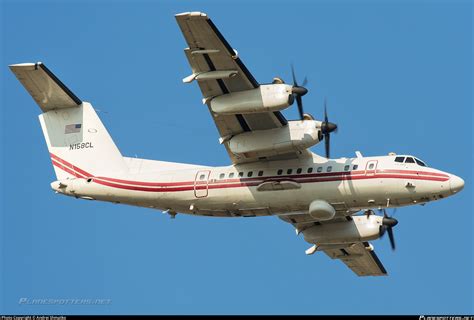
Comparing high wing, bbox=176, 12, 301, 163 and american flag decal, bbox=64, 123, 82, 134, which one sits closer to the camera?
high wing, bbox=176, 12, 301, 163

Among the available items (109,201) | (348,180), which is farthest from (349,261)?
(109,201)

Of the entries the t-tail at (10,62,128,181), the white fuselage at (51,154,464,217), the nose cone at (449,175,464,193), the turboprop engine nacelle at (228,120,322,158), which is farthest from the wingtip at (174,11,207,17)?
the nose cone at (449,175,464,193)

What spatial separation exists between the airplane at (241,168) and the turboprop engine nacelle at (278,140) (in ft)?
0.11

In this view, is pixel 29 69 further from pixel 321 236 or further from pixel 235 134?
pixel 321 236

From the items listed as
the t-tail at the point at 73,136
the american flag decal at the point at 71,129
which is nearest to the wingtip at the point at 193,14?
the t-tail at the point at 73,136

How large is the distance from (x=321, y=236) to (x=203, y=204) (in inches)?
195

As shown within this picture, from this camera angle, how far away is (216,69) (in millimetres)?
28719

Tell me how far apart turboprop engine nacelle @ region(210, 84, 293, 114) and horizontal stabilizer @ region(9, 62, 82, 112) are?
Answer: 6.22 metres

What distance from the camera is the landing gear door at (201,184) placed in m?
30.9

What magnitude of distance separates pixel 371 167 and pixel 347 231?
13.5ft

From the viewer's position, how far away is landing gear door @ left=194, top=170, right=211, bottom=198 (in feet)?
101

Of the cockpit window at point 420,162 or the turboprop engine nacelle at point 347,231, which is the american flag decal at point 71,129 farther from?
the cockpit window at point 420,162

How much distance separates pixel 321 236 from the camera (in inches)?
1325

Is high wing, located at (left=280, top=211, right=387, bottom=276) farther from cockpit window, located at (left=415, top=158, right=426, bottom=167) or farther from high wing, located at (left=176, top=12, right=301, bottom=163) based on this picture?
high wing, located at (left=176, top=12, right=301, bottom=163)
